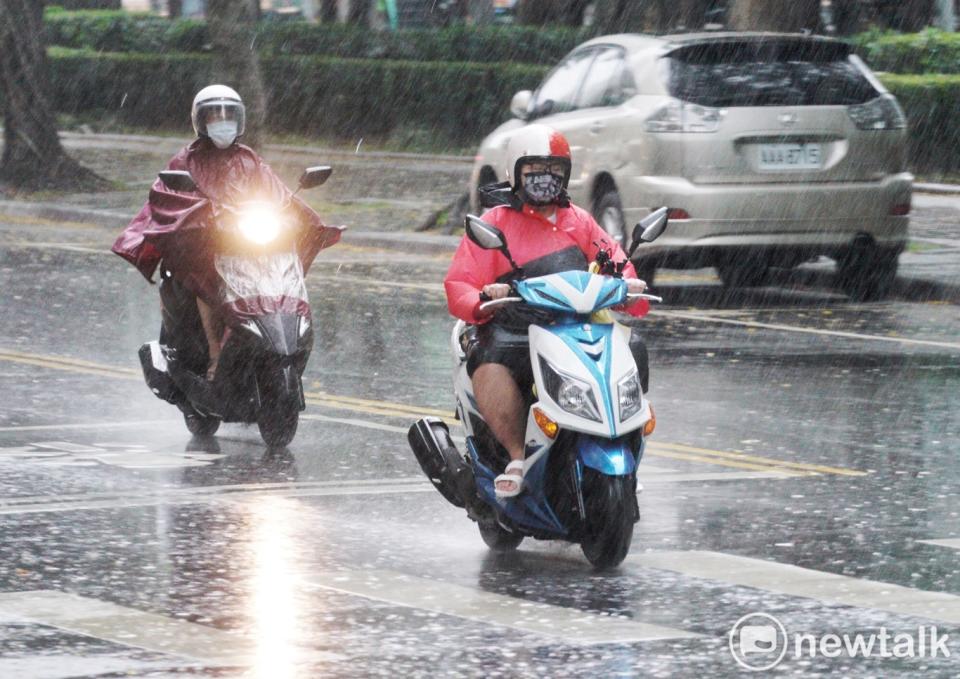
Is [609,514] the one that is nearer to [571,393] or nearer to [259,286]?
[571,393]

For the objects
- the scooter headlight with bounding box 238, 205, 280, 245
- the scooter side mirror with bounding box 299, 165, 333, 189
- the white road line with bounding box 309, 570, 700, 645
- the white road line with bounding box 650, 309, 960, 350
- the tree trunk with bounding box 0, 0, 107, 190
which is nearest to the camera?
the white road line with bounding box 309, 570, 700, 645

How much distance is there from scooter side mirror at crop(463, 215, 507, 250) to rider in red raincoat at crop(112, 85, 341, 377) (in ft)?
9.19

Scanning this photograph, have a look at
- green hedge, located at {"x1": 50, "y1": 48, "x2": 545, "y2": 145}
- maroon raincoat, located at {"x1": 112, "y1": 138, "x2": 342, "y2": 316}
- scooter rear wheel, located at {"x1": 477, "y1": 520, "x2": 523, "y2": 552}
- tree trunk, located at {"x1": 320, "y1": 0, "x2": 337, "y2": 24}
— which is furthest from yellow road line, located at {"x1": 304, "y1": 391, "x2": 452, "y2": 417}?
tree trunk, located at {"x1": 320, "y1": 0, "x2": 337, "y2": 24}

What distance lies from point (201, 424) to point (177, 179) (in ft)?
4.12

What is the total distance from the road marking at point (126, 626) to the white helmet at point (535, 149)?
6.78ft

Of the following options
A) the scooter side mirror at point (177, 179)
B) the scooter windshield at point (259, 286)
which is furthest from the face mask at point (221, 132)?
the scooter windshield at point (259, 286)

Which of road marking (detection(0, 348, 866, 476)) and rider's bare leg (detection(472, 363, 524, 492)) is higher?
rider's bare leg (detection(472, 363, 524, 492))

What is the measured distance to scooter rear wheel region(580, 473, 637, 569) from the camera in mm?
6906

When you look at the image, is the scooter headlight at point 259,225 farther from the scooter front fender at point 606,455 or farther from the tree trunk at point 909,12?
the tree trunk at point 909,12

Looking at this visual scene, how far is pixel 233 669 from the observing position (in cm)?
568

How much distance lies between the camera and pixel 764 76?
15.0 m

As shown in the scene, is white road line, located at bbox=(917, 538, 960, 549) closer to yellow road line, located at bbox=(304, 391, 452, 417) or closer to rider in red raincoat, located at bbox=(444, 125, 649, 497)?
rider in red raincoat, located at bbox=(444, 125, 649, 497)

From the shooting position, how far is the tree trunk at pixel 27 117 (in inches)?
973

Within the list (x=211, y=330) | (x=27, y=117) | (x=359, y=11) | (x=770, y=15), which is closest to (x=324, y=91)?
(x=27, y=117)
